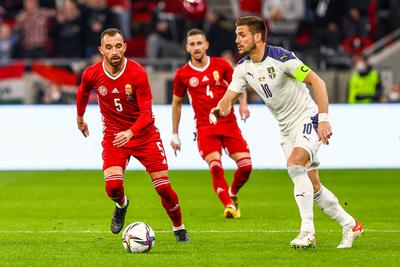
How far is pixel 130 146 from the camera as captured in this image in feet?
35.6

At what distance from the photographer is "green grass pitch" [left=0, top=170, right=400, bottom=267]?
9.52 metres

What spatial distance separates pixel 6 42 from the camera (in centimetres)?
2533

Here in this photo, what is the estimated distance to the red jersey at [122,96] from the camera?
10523 millimetres

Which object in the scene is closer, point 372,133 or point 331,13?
point 372,133

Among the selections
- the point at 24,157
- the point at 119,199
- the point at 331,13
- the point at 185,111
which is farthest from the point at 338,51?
the point at 119,199

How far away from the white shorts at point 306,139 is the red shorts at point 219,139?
335cm

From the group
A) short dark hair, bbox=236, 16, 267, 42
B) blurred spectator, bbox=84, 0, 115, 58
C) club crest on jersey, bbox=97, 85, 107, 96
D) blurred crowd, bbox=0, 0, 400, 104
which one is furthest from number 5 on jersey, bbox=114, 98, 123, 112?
blurred spectator, bbox=84, 0, 115, 58

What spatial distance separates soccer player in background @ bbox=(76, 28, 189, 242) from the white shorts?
1.27 meters

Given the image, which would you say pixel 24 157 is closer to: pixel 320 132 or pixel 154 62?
pixel 154 62

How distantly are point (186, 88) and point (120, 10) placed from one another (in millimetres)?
11876

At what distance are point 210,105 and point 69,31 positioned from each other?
1198cm

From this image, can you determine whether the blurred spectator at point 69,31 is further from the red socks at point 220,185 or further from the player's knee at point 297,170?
the player's knee at point 297,170

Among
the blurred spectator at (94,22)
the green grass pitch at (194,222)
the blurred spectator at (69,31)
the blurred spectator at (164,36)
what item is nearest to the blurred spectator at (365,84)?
the green grass pitch at (194,222)

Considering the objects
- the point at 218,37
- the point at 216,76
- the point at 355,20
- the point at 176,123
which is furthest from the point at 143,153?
the point at 355,20
